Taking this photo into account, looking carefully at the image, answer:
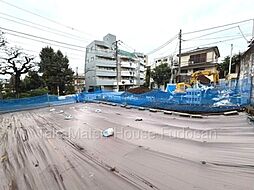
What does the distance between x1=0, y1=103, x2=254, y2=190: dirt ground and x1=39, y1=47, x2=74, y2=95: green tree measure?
1936cm

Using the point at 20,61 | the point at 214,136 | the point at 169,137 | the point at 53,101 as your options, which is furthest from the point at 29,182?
the point at 20,61

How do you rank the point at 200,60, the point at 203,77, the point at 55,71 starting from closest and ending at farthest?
the point at 203,77
the point at 55,71
the point at 200,60

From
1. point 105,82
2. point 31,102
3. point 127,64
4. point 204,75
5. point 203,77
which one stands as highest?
point 127,64

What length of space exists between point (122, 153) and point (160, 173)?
99 cm

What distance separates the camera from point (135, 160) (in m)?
2.73

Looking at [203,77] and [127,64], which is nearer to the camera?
[203,77]

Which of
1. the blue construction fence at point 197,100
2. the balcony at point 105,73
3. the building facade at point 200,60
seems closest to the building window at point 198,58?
the building facade at point 200,60

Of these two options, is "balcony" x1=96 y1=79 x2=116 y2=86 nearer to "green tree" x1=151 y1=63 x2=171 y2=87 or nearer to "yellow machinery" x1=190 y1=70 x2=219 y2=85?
"green tree" x1=151 y1=63 x2=171 y2=87

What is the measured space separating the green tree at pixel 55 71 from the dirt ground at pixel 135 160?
19.4 m

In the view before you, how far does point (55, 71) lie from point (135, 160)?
2261 cm

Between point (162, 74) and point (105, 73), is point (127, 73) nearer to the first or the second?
point (105, 73)

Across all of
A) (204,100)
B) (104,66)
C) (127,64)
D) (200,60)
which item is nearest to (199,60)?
(200,60)

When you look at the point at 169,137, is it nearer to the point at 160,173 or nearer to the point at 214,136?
the point at 214,136

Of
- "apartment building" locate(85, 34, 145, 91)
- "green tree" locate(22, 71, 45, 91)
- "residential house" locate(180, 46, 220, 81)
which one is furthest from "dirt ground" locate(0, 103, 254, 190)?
"apartment building" locate(85, 34, 145, 91)
